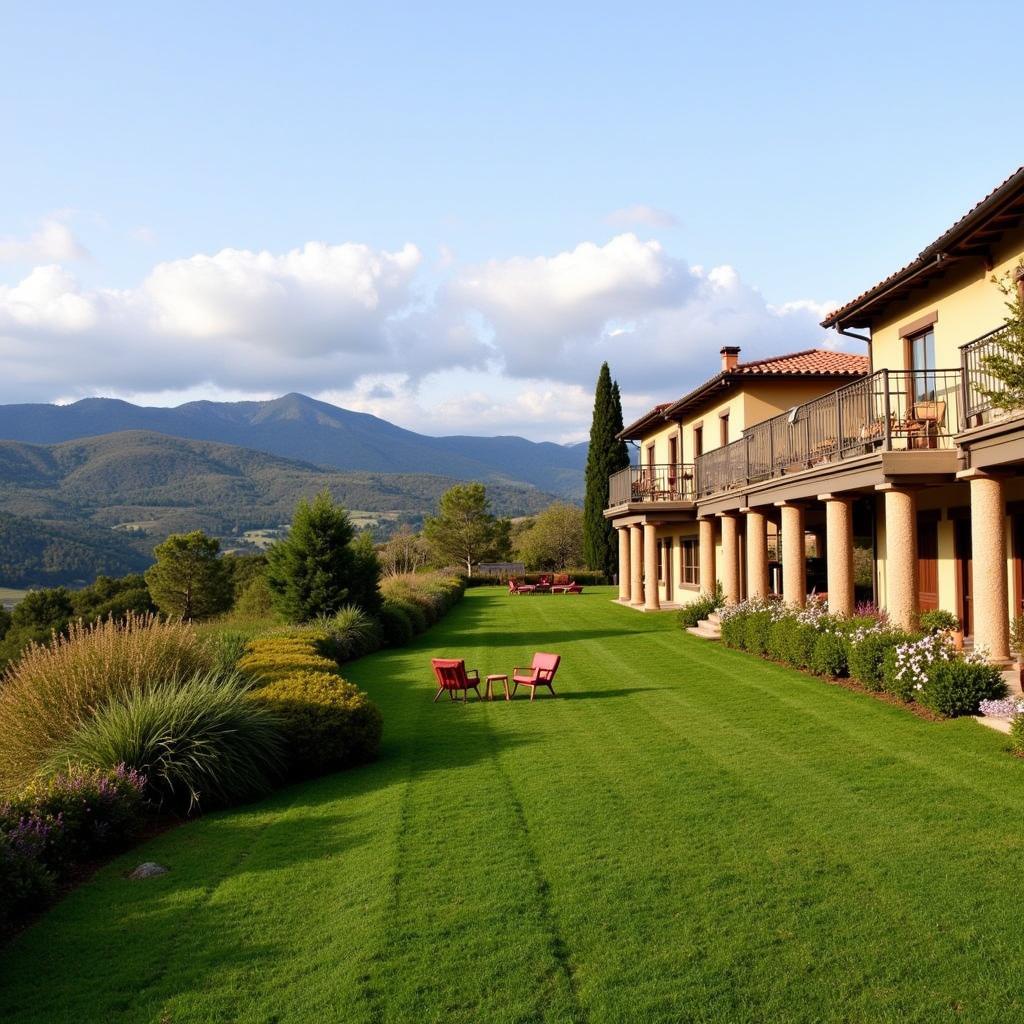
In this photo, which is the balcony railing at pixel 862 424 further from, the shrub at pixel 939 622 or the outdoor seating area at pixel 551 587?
the outdoor seating area at pixel 551 587

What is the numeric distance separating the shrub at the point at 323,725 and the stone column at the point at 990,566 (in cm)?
772

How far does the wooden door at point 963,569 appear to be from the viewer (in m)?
16.0

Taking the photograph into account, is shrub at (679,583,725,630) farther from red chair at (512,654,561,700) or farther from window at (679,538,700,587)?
red chair at (512,654,561,700)

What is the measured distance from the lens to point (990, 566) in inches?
454

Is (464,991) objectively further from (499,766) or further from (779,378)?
(779,378)

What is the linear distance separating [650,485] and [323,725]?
2123cm

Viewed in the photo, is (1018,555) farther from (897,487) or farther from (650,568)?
(650,568)

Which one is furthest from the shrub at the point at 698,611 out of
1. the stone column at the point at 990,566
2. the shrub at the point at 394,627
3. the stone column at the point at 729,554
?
the stone column at the point at 990,566

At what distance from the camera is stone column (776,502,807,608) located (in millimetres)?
18031

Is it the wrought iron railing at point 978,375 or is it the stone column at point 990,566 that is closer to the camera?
the wrought iron railing at point 978,375

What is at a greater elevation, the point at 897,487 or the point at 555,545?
the point at 555,545

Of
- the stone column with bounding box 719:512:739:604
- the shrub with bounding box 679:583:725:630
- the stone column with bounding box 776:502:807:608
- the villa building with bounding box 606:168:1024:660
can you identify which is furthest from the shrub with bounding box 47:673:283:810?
the stone column with bounding box 719:512:739:604

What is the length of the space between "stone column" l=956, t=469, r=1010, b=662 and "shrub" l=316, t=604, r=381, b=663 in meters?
11.8

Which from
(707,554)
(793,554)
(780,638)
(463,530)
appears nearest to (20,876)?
(780,638)
